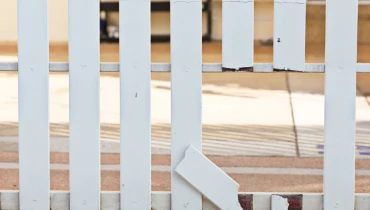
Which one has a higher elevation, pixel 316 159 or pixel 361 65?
pixel 361 65

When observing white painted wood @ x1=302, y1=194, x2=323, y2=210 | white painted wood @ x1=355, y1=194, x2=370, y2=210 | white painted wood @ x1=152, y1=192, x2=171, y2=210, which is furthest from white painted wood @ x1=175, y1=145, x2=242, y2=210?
white painted wood @ x1=355, y1=194, x2=370, y2=210

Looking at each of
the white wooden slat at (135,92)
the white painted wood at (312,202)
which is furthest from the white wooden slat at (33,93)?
the white painted wood at (312,202)

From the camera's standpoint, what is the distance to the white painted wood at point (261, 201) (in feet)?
13.3

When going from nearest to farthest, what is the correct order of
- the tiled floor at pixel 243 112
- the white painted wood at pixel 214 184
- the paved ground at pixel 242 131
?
the white painted wood at pixel 214 184 → the paved ground at pixel 242 131 → the tiled floor at pixel 243 112

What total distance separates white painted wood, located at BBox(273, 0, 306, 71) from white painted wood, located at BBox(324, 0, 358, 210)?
113mm

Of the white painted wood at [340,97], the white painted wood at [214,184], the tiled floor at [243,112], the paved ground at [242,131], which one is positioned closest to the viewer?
the white painted wood at [340,97]

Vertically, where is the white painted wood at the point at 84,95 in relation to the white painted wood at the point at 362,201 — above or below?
above

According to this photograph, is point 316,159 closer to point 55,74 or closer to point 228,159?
point 228,159

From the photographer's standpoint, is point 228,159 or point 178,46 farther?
point 228,159

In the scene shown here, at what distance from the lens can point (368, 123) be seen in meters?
7.29

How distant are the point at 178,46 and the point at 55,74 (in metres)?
8.34

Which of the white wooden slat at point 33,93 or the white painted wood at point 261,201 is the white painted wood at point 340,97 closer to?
the white painted wood at point 261,201

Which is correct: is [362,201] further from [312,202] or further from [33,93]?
[33,93]

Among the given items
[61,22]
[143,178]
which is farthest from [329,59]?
[61,22]
